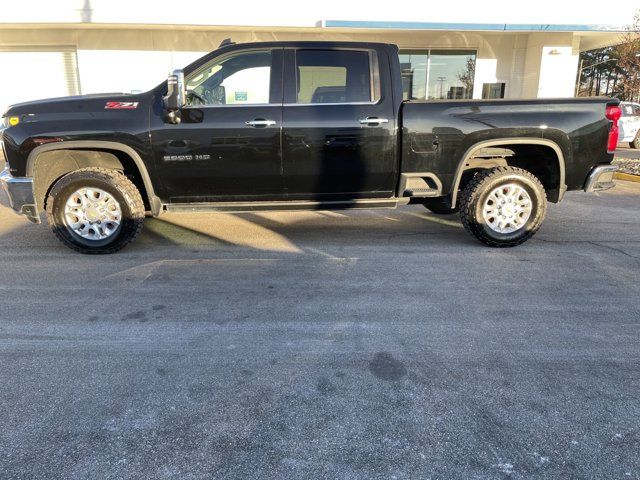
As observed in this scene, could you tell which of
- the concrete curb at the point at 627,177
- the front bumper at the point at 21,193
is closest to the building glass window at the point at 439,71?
the concrete curb at the point at 627,177

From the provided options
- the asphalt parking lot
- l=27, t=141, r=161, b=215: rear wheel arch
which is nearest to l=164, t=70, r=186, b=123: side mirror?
l=27, t=141, r=161, b=215: rear wheel arch

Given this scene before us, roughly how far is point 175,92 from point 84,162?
1432mm

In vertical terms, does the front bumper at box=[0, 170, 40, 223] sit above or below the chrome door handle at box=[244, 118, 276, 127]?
below

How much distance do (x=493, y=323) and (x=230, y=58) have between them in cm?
366

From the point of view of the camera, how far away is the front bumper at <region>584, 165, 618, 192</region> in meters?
5.53

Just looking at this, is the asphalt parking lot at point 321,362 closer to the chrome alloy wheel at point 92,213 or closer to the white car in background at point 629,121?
the chrome alloy wheel at point 92,213

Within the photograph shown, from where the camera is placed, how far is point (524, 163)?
6.04 metres

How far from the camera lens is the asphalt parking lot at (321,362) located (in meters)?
2.37

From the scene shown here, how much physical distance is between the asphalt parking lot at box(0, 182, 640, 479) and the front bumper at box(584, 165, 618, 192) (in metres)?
0.70

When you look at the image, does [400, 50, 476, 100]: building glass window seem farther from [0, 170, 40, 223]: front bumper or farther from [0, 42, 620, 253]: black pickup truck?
[0, 170, 40, 223]: front bumper

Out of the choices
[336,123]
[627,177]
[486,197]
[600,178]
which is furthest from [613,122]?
[627,177]

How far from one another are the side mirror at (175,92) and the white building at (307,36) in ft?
30.3

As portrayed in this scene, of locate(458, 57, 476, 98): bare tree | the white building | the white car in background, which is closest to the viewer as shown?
the white building

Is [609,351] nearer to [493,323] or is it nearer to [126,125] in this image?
[493,323]
